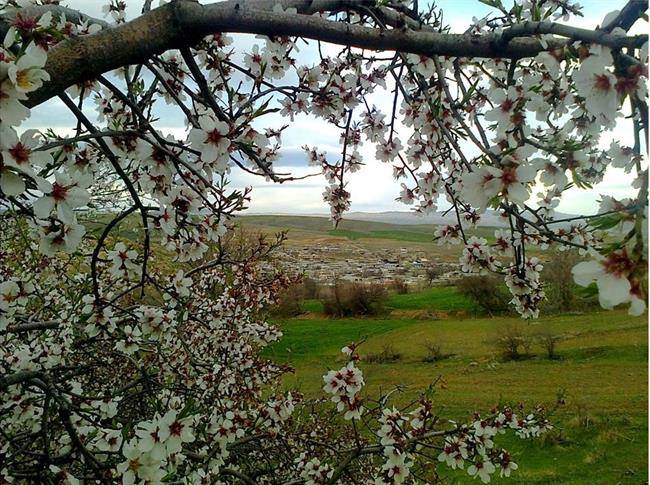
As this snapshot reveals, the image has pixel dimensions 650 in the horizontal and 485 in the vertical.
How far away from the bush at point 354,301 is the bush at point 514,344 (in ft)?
12.5

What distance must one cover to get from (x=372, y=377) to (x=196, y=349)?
16.2 feet

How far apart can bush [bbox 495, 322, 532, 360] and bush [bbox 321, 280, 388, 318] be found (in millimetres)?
3822

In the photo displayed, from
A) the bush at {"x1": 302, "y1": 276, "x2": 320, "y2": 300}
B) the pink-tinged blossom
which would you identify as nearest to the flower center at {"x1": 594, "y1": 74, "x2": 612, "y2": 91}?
the pink-tinged blossom

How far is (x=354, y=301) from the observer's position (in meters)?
13.0

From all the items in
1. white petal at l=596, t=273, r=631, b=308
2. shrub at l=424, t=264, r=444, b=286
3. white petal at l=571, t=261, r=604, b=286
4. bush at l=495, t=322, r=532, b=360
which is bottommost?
bush at l=495, t=322, r=532, b=360

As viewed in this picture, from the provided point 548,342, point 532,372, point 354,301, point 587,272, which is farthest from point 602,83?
point 354,301

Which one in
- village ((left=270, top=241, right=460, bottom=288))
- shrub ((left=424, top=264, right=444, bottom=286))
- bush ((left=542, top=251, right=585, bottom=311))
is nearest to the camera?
bush ((left=542, top=251, right=585, bottom=311))

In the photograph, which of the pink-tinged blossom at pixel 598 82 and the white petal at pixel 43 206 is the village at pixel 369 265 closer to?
the white petal at pixel 43 206

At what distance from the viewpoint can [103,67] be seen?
51.2 inches

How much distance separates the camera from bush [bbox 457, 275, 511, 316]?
1151 centimetres

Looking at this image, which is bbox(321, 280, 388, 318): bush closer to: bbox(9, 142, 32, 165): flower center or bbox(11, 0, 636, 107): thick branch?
bbox(11, 0, 636, 107): thick branch

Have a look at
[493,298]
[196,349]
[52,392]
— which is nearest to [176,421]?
[52,392]

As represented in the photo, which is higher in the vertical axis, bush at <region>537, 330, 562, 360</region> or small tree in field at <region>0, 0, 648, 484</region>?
small tree in field at <region>0, 0, 648, 484</region>

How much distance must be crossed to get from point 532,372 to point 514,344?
0.82 meters
